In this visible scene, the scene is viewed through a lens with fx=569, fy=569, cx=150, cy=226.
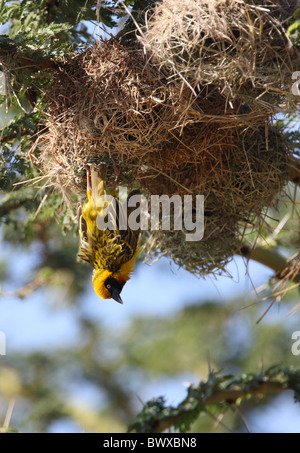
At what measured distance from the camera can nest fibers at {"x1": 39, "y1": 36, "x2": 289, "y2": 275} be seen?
3256 mm

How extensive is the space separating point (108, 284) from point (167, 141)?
3.27 ft

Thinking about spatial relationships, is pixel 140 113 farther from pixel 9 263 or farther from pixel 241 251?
pixel 9 263

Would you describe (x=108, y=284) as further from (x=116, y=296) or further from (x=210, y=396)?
(x=210, y=396)

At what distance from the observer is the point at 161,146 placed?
3559mm

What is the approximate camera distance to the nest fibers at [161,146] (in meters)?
3.26

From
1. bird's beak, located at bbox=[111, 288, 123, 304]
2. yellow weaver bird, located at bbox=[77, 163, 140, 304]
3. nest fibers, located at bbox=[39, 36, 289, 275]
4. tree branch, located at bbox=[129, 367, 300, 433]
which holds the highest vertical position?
nest fibers, located at bbox=[39, 36, 289, 275]

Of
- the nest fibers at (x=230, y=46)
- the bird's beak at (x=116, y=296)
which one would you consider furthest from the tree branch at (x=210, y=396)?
the nest fibers at (x=230, y=46)

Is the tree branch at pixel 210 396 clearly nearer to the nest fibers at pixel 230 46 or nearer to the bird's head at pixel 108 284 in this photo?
the bird's head at pixel 108 284

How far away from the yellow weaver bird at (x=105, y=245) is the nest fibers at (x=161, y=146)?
15cm

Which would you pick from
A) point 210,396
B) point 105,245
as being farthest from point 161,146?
point 210,396

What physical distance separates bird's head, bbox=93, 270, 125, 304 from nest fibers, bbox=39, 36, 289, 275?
48 cm

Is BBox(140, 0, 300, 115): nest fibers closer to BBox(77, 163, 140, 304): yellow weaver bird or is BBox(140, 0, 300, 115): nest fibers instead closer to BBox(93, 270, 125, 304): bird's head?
BBox(77, 163, 140, 304): yellow weaver bird

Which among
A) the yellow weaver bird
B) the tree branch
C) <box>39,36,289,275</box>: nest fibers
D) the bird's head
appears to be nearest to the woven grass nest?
<box>39,36,289,275</box>: nest fibers

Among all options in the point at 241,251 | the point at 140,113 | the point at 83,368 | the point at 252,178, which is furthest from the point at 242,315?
the point at 140,113
